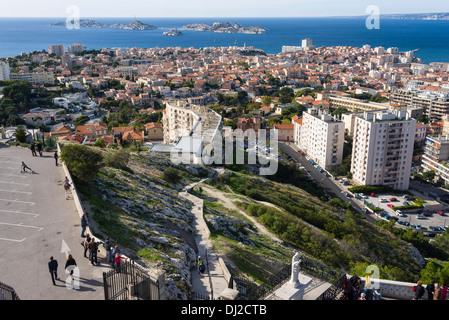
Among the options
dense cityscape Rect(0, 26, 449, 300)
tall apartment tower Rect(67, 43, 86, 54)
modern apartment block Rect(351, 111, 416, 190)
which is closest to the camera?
dense cityscape Rect(0, 26, 449, 300)

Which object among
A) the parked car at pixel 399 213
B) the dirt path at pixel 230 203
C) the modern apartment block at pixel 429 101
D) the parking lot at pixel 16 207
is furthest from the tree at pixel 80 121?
the modern apartment block at pixel 429 101

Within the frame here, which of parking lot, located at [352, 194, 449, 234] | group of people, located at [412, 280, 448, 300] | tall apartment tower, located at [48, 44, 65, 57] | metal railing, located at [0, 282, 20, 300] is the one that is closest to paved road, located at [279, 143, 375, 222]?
parking lot, located at [352, 194, 449, 234]

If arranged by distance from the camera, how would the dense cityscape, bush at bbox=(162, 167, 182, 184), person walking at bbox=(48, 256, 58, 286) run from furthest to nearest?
bush at bbox=(162, 167, 182, 184)
the dense cityscape
person walking at bbox=(48, 256, 58, 286)

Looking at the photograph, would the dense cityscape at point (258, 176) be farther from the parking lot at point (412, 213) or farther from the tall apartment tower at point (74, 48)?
the tall apartment tower at point (74, 48)

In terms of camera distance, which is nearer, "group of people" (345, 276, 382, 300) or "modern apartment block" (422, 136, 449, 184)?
"group of people" (345, 276, 382, 300)

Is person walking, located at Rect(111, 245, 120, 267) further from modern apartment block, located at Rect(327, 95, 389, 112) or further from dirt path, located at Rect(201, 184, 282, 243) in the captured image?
modern apartment block, located at Rect(327, 95, 389, 112)

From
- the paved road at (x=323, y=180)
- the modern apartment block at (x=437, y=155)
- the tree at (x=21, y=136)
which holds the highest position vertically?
the tree at (x=21, y=136)

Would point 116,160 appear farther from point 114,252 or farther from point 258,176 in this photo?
point 258,176
